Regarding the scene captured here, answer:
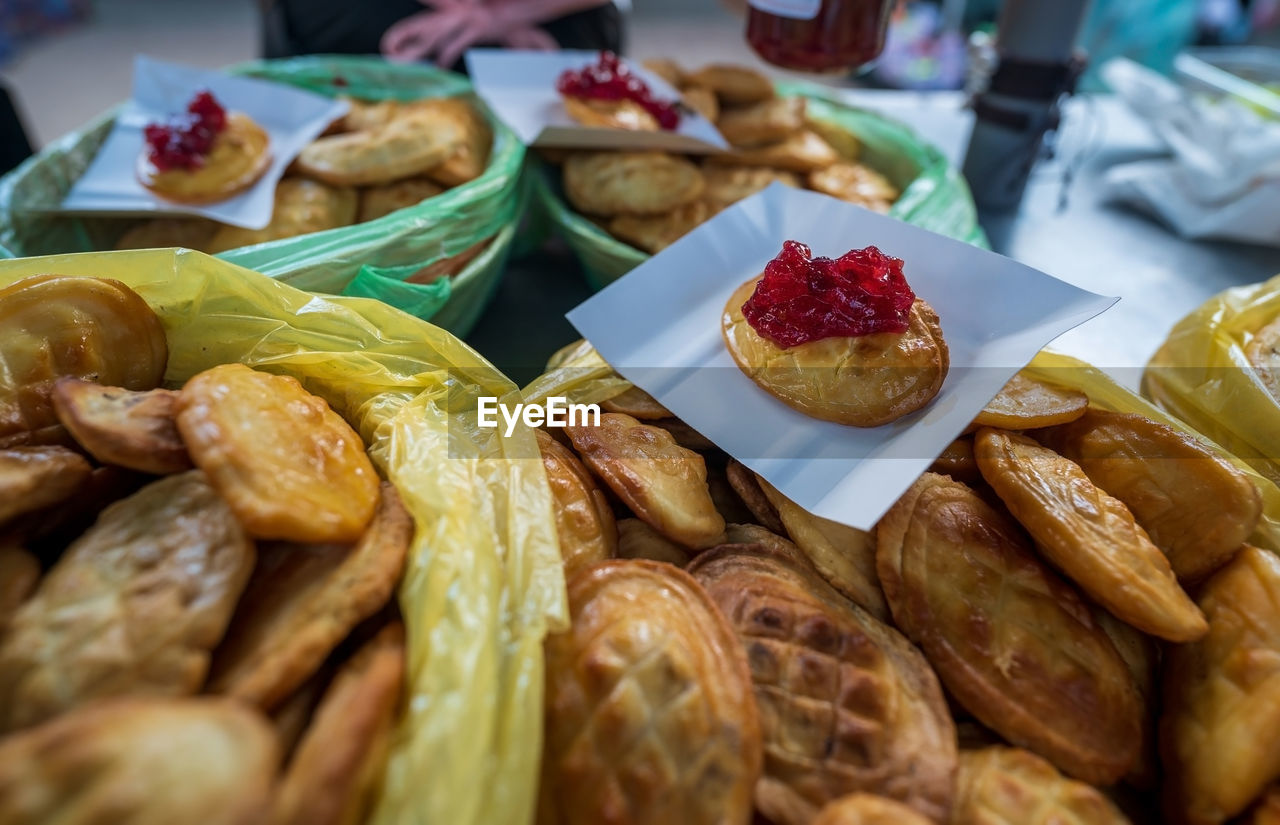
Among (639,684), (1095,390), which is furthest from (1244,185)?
(639,684)

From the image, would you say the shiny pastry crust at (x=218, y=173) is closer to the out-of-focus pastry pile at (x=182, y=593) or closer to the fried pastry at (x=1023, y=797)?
the out-of-focus pastry pile at (x=182, y=593)

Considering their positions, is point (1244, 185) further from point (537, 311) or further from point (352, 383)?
point (352, 383)

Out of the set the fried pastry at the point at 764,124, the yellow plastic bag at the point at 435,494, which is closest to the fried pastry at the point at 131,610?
the yellow plastic bag at the point at 435,494

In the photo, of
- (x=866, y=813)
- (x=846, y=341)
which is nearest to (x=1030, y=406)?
(x=846, y=341)

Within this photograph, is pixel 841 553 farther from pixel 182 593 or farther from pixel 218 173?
pixel 218 173

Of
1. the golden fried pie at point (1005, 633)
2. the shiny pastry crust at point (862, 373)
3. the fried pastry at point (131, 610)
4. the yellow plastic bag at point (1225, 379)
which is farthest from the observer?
the yellow plastic bag at point (1225, 379)

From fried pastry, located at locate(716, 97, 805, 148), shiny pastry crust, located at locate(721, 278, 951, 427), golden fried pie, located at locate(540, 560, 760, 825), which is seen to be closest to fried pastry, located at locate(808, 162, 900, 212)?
fried pastry, located at locate(716, 97, 805, 148)
